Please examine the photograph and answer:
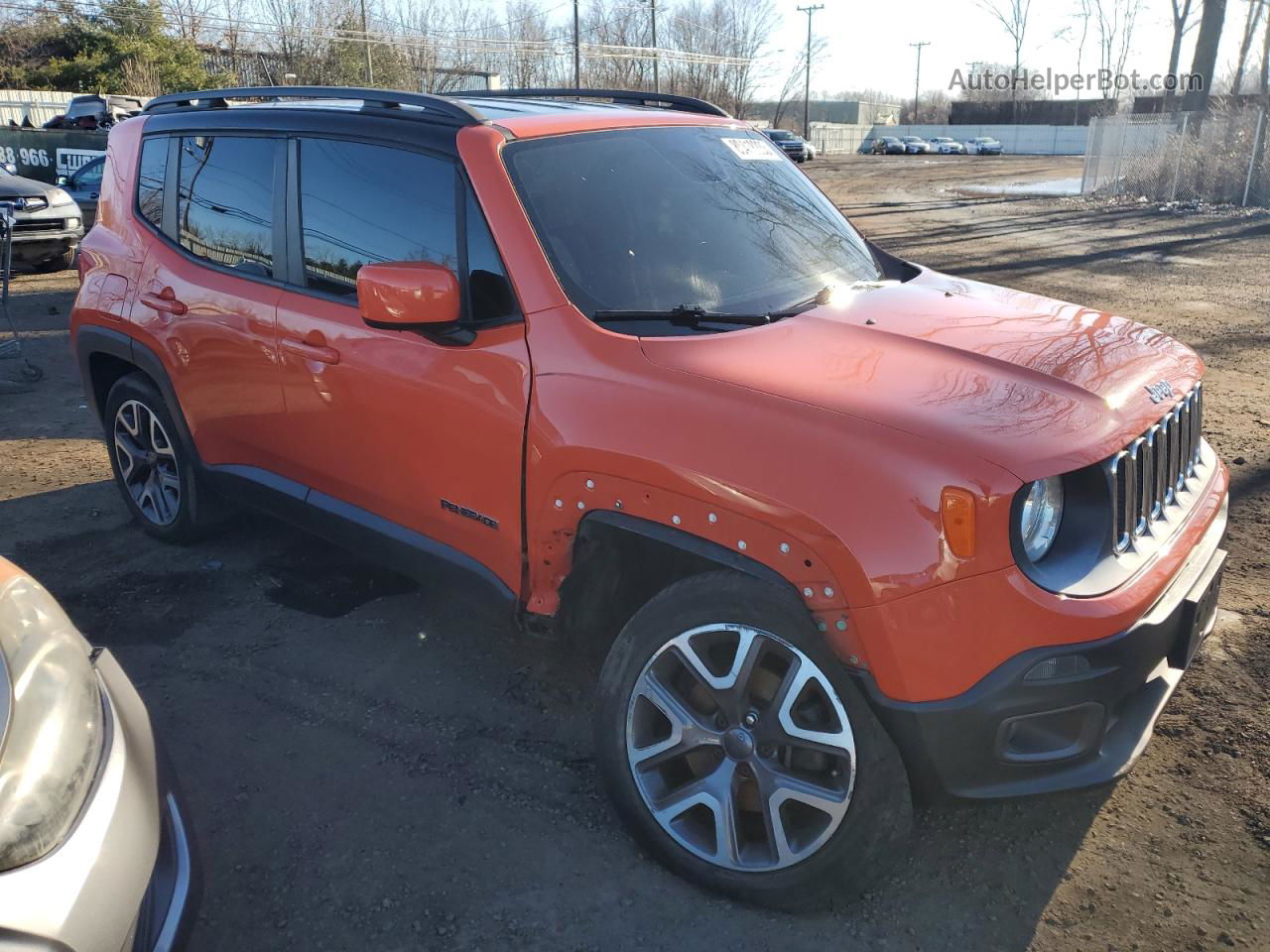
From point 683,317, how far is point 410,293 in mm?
787

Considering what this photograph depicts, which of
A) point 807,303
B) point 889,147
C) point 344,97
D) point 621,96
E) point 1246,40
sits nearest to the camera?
point 807,303

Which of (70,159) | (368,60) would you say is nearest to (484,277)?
(70,159)

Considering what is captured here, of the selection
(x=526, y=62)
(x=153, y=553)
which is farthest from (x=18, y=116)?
(x=153, y=553)

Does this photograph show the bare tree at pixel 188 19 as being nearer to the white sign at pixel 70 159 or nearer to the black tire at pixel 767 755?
the white sign at pixel 70 159

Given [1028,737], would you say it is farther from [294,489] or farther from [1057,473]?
[294,489]

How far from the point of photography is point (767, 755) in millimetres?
2557

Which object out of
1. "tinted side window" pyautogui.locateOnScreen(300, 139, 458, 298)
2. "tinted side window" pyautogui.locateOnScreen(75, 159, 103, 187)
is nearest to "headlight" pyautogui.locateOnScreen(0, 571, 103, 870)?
"tinted side window" pyautogui.locateOnScreen(300, 139, 458, 298)

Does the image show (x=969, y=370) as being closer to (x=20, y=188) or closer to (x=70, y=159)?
(x=20, y=188)

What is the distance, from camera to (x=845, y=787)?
2406 millimetres

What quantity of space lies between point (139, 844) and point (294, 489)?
2.07m

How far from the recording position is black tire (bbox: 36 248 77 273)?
13.3 m

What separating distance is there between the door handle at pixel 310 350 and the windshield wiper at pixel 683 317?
3.63 feet

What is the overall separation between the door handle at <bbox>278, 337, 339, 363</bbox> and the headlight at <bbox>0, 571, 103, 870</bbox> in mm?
1396

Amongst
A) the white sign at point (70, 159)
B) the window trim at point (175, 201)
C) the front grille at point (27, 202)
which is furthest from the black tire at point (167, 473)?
the white sign at point (70, 159)
